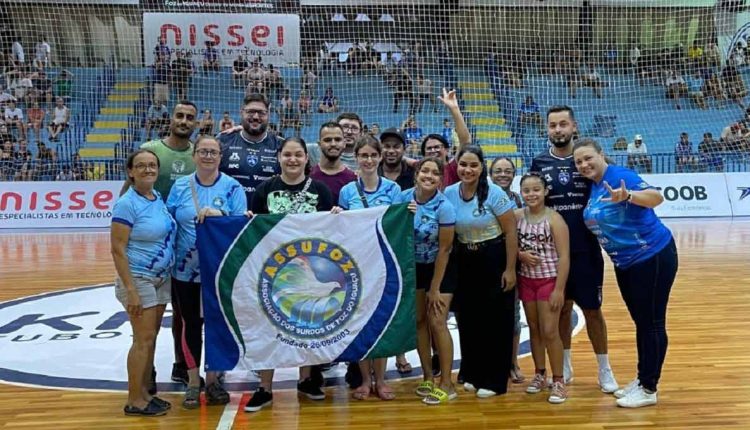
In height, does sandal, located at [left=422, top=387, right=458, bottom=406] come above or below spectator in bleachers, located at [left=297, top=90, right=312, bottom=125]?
below

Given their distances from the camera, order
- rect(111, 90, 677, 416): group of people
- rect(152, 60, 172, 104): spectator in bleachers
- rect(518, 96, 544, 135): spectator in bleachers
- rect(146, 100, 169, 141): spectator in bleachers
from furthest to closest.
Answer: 1. rect(518, 96, 544, 135): spectator in bleachers
2. rect(152, 60, 172, 104): spectator in bleachers
3. rect(146, 100, 169, 141): spectator in bleachers
4. rect(111, 90, 677, 416): group of people

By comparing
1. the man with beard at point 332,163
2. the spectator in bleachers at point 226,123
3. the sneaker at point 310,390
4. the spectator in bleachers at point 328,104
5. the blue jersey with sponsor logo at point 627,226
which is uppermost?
the spectator in bleachers at point 328,104

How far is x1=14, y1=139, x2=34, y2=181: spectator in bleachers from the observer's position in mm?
12852

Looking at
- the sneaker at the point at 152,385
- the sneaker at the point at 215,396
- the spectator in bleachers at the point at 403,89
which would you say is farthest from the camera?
the spectator in bleachers at the point at 403,89

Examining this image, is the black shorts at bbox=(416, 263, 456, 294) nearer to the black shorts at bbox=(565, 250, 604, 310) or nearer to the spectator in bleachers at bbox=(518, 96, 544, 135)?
the black shorts at bbox=(565, 250, 604, 310)

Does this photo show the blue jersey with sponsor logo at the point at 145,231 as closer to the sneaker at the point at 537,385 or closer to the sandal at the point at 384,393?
the sandal at the point at 384,393

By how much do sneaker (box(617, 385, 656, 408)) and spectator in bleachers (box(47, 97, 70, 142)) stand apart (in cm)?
1344

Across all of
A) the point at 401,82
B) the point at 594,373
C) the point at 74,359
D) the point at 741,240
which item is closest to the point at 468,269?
the point at 594,373

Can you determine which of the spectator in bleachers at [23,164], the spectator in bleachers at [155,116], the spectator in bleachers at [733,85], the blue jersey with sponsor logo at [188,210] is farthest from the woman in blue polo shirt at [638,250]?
the spectator in bleachers at [733,85]

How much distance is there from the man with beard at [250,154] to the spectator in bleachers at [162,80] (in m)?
10.3

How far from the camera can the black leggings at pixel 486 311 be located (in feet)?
12.8

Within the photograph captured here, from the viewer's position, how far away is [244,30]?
47.8ft

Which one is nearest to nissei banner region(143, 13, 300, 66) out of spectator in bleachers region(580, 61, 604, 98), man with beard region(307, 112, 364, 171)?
spectator in bleachers region(580, 61, 604, 98)

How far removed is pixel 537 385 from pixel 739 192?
36.9 feet
